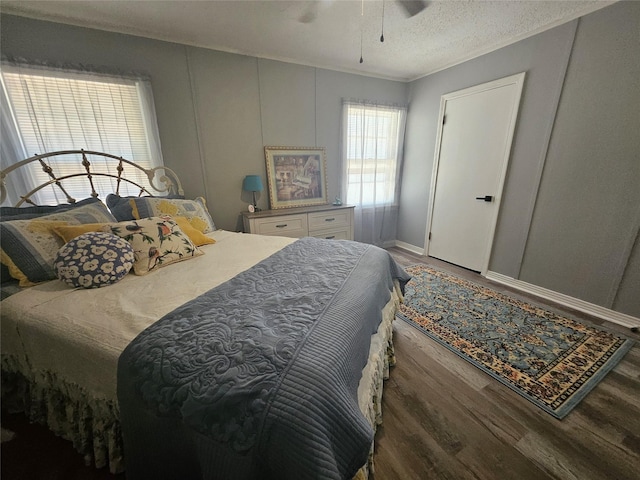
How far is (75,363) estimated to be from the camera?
3.04ft

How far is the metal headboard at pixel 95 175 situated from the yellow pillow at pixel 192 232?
70 cm

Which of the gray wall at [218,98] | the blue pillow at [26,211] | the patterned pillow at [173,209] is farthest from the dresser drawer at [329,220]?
the blue pillow at [26,211]

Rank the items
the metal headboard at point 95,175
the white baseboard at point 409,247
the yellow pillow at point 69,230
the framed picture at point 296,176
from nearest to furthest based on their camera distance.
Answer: the yellow pillow at point 69,230
the metal headboard at point 95,175
the framed picture at point 296,176
the white baseboard at point 409,247

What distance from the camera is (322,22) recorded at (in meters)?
2.05

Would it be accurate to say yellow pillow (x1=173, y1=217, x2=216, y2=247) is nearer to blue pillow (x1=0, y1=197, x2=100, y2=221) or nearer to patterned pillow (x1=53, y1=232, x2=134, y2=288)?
patterned pillow (x1=53, y1=232, x2=134, y2=288)

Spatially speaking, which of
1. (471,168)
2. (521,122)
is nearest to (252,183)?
(471,168)

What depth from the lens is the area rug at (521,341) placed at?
1.44 metres

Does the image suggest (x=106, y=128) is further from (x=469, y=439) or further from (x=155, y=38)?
(x=469, y=439)

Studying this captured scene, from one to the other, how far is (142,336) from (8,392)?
1.14m

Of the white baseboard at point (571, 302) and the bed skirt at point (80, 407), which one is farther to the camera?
the white baseboard at point (571, 302)

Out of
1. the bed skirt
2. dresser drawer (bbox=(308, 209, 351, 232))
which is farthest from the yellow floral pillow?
dresser drawer (bbox=(308, 209, 351, 232))

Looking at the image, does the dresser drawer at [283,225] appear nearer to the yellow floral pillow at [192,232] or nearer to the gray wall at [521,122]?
the gray wall at [521,122]

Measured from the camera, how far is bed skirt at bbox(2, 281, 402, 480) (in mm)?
965

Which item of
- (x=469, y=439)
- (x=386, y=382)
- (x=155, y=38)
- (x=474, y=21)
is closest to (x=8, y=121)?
(x=155, y=38)
